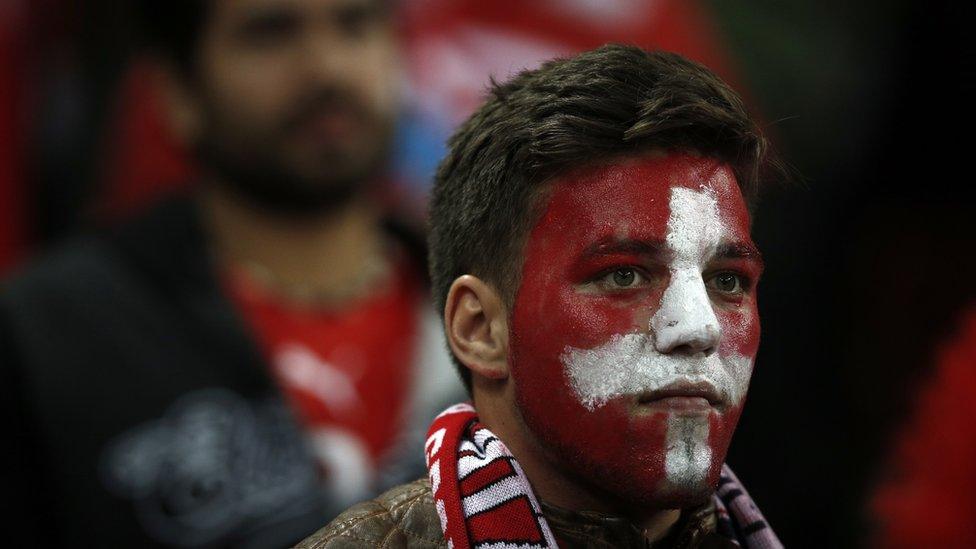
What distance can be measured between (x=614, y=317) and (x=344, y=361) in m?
2.39

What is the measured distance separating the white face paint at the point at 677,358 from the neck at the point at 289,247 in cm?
248

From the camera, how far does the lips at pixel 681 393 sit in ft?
5.85

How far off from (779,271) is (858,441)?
0.69 metres

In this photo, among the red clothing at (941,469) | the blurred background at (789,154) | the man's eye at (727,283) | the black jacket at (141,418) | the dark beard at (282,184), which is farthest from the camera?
the blurred background at (789,154)

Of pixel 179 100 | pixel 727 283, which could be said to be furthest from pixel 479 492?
pixel 179 100

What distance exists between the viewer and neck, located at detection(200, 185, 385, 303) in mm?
4160

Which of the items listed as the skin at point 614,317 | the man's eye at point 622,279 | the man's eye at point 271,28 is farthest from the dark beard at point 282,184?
the man's eye at point 622,279

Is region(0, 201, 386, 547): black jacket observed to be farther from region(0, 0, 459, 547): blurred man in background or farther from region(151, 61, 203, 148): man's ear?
region(151, 61, 203, 148): man's ear

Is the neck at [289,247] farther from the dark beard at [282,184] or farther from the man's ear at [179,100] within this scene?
the man's ear at [179,100]

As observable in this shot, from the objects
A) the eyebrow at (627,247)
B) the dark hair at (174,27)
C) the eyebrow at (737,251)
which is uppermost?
the dark hair at (174,27)

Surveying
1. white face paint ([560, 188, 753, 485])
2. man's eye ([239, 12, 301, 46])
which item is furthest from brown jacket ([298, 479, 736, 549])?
man's eye ([239, 12, 301, 46])

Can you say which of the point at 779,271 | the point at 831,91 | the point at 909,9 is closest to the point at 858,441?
the point at 779,271

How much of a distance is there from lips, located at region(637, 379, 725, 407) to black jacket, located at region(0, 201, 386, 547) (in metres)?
1.96

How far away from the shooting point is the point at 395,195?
4.59 metres
